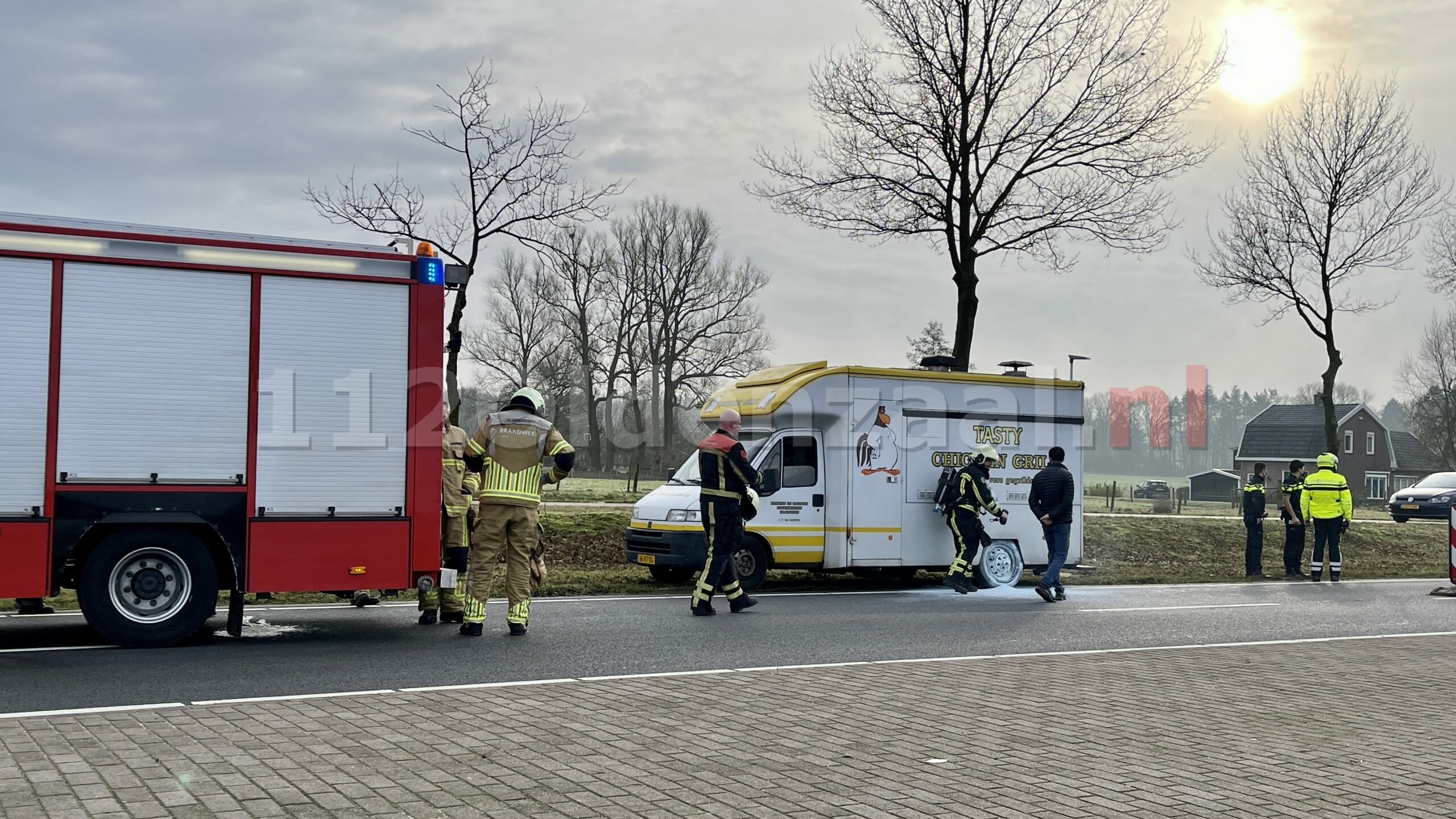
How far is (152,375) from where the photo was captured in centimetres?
906

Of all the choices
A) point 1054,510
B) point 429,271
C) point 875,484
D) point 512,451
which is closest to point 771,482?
point 875,484

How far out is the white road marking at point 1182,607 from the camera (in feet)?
44.3

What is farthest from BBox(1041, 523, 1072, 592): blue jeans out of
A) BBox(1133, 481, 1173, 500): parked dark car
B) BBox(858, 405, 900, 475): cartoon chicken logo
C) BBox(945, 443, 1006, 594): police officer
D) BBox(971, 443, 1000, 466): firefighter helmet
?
BBox(1133, 481, 1173, 500): parked dark car

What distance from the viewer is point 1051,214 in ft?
79.2

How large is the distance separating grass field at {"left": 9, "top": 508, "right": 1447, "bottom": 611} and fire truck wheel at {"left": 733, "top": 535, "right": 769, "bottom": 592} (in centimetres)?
64

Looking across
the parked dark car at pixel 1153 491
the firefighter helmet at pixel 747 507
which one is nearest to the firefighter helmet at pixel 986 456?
the firefighter helmet at pixel 747 507

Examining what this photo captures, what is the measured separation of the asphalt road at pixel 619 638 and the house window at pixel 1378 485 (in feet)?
256

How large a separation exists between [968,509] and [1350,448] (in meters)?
80.8

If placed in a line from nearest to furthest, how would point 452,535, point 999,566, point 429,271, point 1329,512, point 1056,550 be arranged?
point 429,271 < point 452,535 < point 1056,550 < point 999,566 < point 1329,512

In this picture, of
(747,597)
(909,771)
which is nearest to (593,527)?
(747,597)

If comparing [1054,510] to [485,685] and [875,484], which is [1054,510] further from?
[485,685]

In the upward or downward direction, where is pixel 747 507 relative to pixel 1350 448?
downward

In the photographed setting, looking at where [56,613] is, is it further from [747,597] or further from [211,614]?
[747,597]

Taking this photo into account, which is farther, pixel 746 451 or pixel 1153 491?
pixel 1153 491
